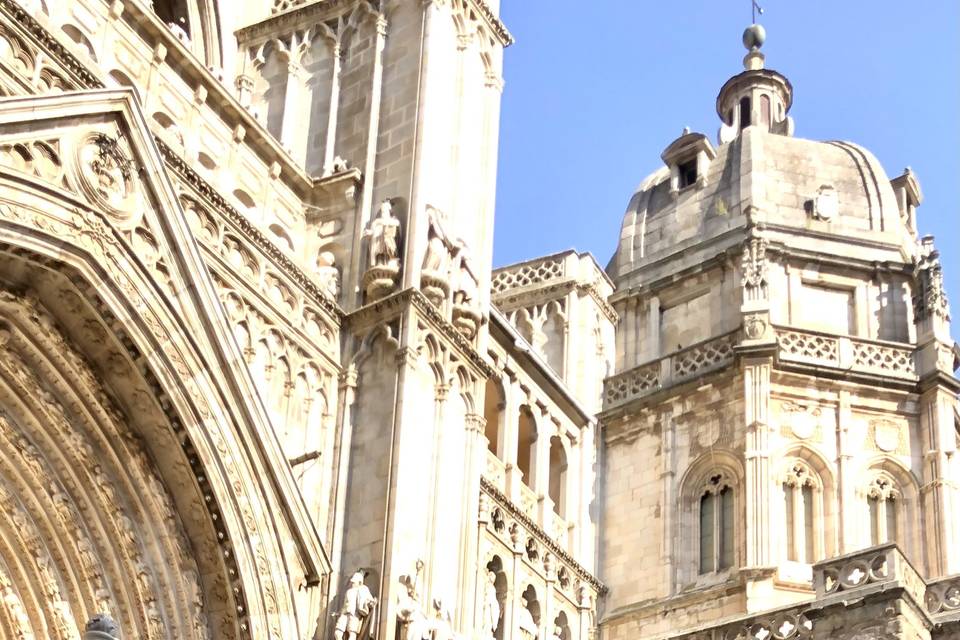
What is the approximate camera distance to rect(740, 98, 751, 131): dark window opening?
43.6 m

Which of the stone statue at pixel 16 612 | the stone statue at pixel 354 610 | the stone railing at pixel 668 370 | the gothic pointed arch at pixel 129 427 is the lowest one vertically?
the stone statue at pixel 16 612

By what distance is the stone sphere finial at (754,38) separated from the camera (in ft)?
156

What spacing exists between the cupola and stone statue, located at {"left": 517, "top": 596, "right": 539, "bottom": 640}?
17610 millimetres

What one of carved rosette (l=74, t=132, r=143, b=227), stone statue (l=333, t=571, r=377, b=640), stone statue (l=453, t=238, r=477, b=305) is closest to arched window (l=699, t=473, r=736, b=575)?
stone statue (l=453, t=238, r=477, b=305)

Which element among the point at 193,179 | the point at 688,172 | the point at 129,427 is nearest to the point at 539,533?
the point at 193,179

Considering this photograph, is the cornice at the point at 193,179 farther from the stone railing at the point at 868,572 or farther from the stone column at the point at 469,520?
the stone railing at the point at 868,572

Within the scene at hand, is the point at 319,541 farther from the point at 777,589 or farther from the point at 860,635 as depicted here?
the point at 777,589

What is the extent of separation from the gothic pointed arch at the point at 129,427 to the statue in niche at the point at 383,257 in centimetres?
277

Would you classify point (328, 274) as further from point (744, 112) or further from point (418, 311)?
point (744, 112)

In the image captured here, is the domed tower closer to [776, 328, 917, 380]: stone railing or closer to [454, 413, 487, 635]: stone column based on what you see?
[776, 328, 917, 380]: stone railing

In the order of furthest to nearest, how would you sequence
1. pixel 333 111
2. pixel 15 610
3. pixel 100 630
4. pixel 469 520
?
1. pixel 333 111
2. pixel 469 520
3. pixel 15 610
4. pixel 100 630

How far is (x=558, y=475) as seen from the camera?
31.3 metres

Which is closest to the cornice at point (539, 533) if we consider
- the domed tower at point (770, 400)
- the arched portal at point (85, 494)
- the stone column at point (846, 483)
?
the domed tower at point (770, 400)

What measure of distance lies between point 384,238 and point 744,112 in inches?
909
